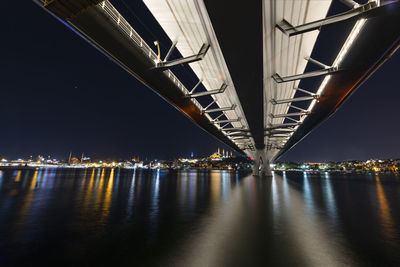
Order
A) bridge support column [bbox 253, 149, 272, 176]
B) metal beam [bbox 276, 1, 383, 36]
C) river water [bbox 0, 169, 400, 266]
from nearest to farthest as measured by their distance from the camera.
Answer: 1. river water [bbox 0, 169, 400, 266]
2. metal beam [bbox 276, 1, 383, 36]
3. bridge support column [bbox 253, 149, 272, 176]

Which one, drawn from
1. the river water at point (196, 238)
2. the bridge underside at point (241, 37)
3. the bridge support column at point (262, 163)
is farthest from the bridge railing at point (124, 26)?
the bridge support column at point (262, 163)

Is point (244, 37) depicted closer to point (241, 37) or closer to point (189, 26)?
point (241, 37)

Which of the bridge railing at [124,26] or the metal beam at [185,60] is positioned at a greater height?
the bridge railing at [124,26]

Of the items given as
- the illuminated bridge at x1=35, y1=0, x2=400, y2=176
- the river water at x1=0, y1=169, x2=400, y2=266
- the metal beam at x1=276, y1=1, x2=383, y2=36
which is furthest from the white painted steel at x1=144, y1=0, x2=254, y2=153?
the river water at x1=0, y1=169, x2=400, y2=266

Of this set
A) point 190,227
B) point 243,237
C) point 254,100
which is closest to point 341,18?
point 254,100

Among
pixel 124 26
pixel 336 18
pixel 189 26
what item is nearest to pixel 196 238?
pixel 124 26

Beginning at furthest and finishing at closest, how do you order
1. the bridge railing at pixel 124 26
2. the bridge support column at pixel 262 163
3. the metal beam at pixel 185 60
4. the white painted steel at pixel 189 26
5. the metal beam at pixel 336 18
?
the bridge support column at pixel 262 163, the metal beam at pixel 185 60, the white painted steel at pixel 189 26, the bridge railing at pixel 124 26, the metal beam at pixel 336 18

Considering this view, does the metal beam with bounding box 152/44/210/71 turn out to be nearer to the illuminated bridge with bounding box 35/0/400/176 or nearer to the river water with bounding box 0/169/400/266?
the illuminated bridge with bounding box 35/0/400/176

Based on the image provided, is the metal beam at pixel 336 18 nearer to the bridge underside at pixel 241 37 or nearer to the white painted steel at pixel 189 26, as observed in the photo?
the bridge underside at pixel 241 37

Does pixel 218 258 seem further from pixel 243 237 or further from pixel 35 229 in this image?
pixel 35 229

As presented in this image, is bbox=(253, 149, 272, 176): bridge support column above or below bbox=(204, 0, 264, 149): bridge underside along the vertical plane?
below

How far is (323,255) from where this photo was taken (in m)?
5.64

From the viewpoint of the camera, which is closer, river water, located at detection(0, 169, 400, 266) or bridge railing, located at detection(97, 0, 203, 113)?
river water, located at detection(0, 169, 400, 266)


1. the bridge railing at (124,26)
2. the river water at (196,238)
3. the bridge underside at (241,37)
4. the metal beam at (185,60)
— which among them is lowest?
the river water at (196,238)
